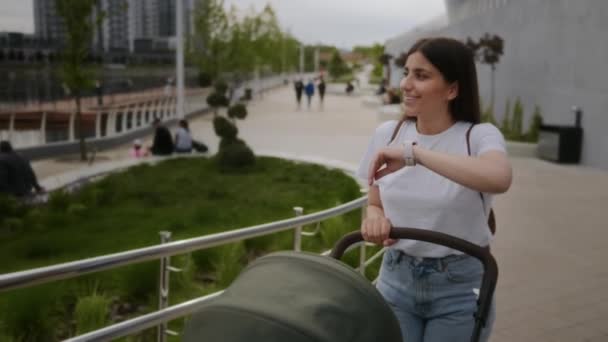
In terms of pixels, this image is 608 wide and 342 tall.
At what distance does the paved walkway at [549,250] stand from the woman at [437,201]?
122 inches

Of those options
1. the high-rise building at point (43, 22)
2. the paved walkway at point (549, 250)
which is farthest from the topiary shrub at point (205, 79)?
the paved walkway at point (549, 250)

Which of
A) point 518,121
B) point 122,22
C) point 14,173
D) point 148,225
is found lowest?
point 148,225

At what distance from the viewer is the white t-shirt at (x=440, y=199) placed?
230 cm

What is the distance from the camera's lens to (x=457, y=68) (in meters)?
2.33

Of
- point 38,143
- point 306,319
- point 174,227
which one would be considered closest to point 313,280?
point 306,319

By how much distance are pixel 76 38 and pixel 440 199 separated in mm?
16064

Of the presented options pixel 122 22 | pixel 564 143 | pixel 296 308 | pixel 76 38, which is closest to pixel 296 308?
pixel 296 308

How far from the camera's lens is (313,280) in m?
1.66

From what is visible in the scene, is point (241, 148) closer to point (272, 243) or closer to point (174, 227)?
point (174, 227)

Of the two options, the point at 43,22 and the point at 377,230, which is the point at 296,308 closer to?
the point at 377,230

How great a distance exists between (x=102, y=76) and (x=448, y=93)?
982 inches

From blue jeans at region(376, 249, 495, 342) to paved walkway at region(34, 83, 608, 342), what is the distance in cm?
306

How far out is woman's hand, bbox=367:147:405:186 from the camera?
2.18 metres

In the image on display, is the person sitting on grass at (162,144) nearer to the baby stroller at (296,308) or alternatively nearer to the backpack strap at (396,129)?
the backpack strap at (396,129)
